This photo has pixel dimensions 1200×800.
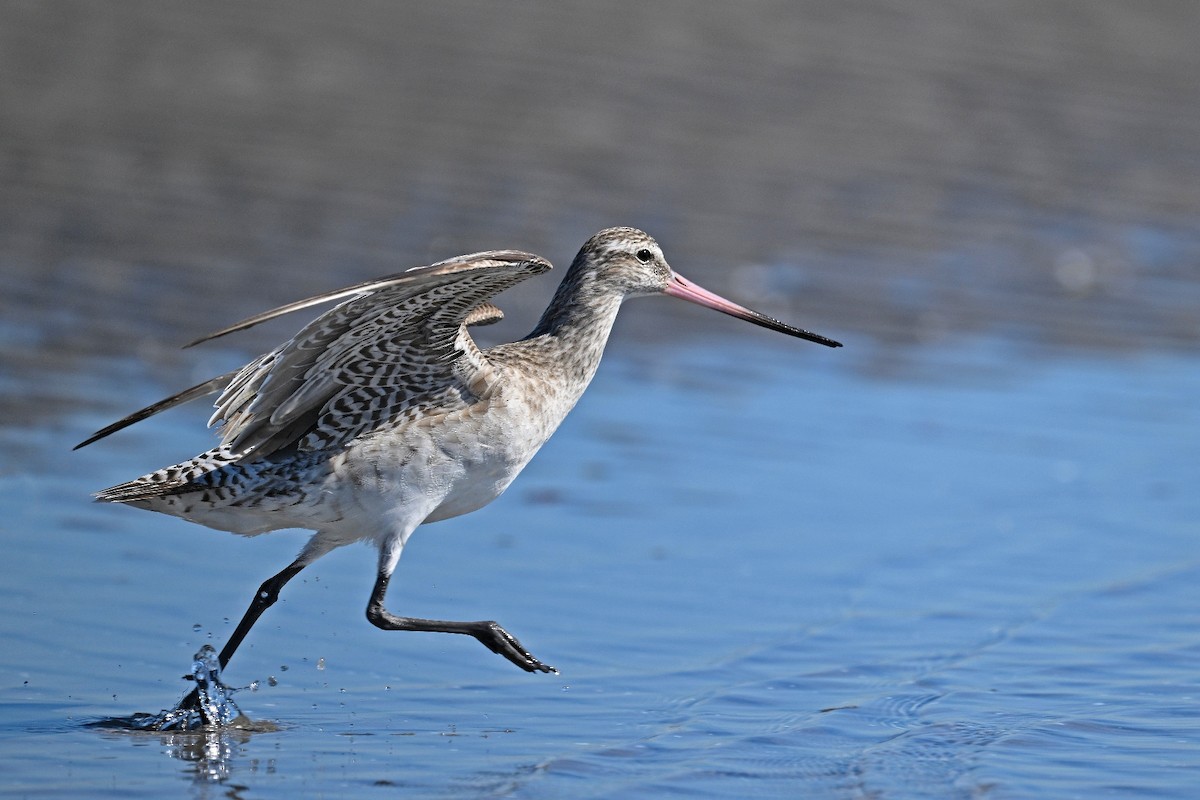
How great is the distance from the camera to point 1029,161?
12.2 metres

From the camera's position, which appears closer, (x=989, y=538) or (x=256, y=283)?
(x=989, y=538)

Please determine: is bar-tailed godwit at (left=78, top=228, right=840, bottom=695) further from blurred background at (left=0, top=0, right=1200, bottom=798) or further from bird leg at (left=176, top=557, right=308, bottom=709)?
blurred background at (left=0, top=0, right=1200, bottom=798)

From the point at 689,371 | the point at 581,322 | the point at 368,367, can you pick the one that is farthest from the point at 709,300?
the point at 689,371

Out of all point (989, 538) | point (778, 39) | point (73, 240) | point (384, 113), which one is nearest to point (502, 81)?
point (384, 113)

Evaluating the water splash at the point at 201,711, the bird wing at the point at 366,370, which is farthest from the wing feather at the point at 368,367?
the water splash at the point at 201,711

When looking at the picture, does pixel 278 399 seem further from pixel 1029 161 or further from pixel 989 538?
pixel 1029 161

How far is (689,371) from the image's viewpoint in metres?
9.26

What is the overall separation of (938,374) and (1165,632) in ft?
9.97

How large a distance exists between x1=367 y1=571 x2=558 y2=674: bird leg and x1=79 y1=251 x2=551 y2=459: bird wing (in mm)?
534

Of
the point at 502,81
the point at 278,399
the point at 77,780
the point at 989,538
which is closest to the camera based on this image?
the point at 77,780

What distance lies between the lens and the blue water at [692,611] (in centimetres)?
550

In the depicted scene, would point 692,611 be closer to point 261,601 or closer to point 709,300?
point 709,300

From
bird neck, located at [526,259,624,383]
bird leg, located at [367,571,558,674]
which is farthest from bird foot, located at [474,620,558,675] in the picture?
bird neck, located at [526,259,624,383]

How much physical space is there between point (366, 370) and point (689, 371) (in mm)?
3649
